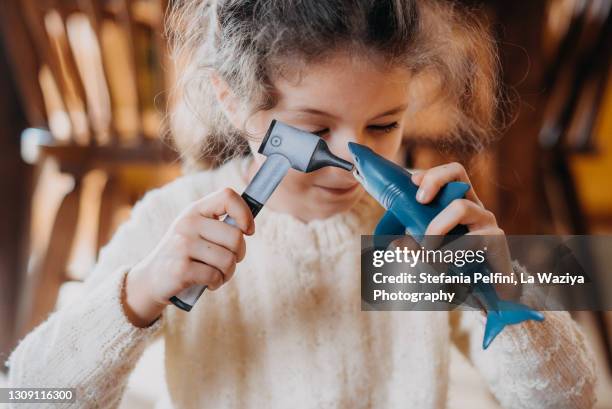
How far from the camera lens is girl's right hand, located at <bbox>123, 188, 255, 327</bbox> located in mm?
422

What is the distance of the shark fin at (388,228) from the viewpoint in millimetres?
404

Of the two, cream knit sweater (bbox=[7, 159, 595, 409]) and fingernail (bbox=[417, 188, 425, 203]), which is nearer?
fingernail (bbox=[417, 188, 425, 203])

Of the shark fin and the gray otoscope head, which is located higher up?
the gray otoscope head

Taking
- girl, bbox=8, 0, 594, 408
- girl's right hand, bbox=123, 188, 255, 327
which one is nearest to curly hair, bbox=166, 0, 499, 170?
girl, bbox=8, 0, 594, 408

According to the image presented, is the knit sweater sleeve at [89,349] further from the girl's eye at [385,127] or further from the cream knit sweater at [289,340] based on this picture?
the girl's eye at [385,127]

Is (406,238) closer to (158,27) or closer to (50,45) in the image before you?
(158,27)

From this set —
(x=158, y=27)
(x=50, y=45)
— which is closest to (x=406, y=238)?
(x=158, y=27)

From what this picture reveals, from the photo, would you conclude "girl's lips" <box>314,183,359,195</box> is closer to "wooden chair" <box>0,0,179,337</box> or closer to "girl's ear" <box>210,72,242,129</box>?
"girl's ear" <box>210,72,242,129</box>

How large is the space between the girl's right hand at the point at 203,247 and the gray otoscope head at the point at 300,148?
1.8 inches

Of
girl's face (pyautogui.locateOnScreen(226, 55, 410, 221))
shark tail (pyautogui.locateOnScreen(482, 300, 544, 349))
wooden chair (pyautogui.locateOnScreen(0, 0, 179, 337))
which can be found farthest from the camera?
wooden chair (pyautogui.locateOnScreen(0, 0, 179, 337))

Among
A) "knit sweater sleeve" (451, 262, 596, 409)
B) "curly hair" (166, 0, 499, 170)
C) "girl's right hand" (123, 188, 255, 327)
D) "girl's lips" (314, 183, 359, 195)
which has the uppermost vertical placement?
"curly hair" (166, 0, 499, 170)

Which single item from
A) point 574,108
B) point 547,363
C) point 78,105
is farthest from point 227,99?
point 574,108

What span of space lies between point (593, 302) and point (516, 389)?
0.14 meters

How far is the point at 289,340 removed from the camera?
0.56m
